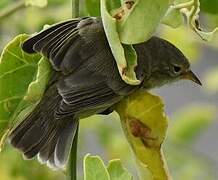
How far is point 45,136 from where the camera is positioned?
1.03 meters

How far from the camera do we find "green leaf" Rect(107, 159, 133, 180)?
40.4 inches

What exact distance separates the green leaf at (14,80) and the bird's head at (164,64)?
0.14m

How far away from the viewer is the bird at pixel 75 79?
3.04 ft

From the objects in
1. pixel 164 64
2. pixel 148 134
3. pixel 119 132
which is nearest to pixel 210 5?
pixel 164 64

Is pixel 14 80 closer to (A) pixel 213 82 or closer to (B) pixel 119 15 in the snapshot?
(B) pixel 119 15

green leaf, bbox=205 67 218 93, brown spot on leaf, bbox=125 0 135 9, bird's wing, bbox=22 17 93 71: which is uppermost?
brown spot on leaf, bbox=125 0 135 9

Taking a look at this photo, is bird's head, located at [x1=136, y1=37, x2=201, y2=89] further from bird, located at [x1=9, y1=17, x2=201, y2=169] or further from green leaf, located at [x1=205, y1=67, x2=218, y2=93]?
green leaf, located at [x1=205, y1=67, x2=218, y2=93]

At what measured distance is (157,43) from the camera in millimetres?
1052

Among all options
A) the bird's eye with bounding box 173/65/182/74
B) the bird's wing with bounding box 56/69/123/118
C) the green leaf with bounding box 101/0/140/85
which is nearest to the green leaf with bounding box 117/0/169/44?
the green leaf with bounding box 101/0/140/85

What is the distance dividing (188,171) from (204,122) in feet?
0.57

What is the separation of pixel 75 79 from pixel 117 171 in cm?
15

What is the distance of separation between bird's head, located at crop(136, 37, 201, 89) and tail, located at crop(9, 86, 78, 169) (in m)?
0.11

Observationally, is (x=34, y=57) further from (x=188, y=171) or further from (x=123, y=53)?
(x=188, y=171)

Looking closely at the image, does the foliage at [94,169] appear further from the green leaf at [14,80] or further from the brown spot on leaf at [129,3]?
the brown spot on leaf at [129,3]
